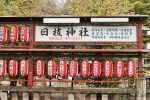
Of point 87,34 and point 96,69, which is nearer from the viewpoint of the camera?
point 96,69

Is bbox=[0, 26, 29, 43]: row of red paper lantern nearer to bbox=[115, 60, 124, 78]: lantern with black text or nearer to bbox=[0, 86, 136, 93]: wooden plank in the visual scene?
bbox=[0, 86, 136, 93]: wooden plank

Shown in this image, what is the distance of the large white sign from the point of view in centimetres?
1156

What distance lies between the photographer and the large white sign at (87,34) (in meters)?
11.6

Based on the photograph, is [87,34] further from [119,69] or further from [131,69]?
[131,69]

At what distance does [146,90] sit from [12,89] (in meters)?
6.07

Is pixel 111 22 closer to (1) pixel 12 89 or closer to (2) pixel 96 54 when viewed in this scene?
(2) pixel 96 54

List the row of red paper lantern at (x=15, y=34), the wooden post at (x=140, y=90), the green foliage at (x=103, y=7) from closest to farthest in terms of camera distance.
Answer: the wooden post at (x=140, y=90) < the row of red paper lantern at (x=15, y=34) < the green foliage at (x=103, y=7)

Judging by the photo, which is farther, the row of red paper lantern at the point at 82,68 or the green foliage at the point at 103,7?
the green foliage at the point at 103,7

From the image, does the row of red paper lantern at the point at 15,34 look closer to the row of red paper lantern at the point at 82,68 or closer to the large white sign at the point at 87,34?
the large white sign at the point at 87,34

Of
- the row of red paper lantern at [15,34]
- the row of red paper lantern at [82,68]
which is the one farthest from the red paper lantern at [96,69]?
the row of red paper lantern at [15,34]

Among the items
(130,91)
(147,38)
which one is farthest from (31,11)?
(130,91)

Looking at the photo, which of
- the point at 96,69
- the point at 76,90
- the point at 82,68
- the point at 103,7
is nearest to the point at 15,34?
the point at 82,68

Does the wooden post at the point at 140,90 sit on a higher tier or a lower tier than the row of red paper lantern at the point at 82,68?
lower

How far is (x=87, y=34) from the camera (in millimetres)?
11625
